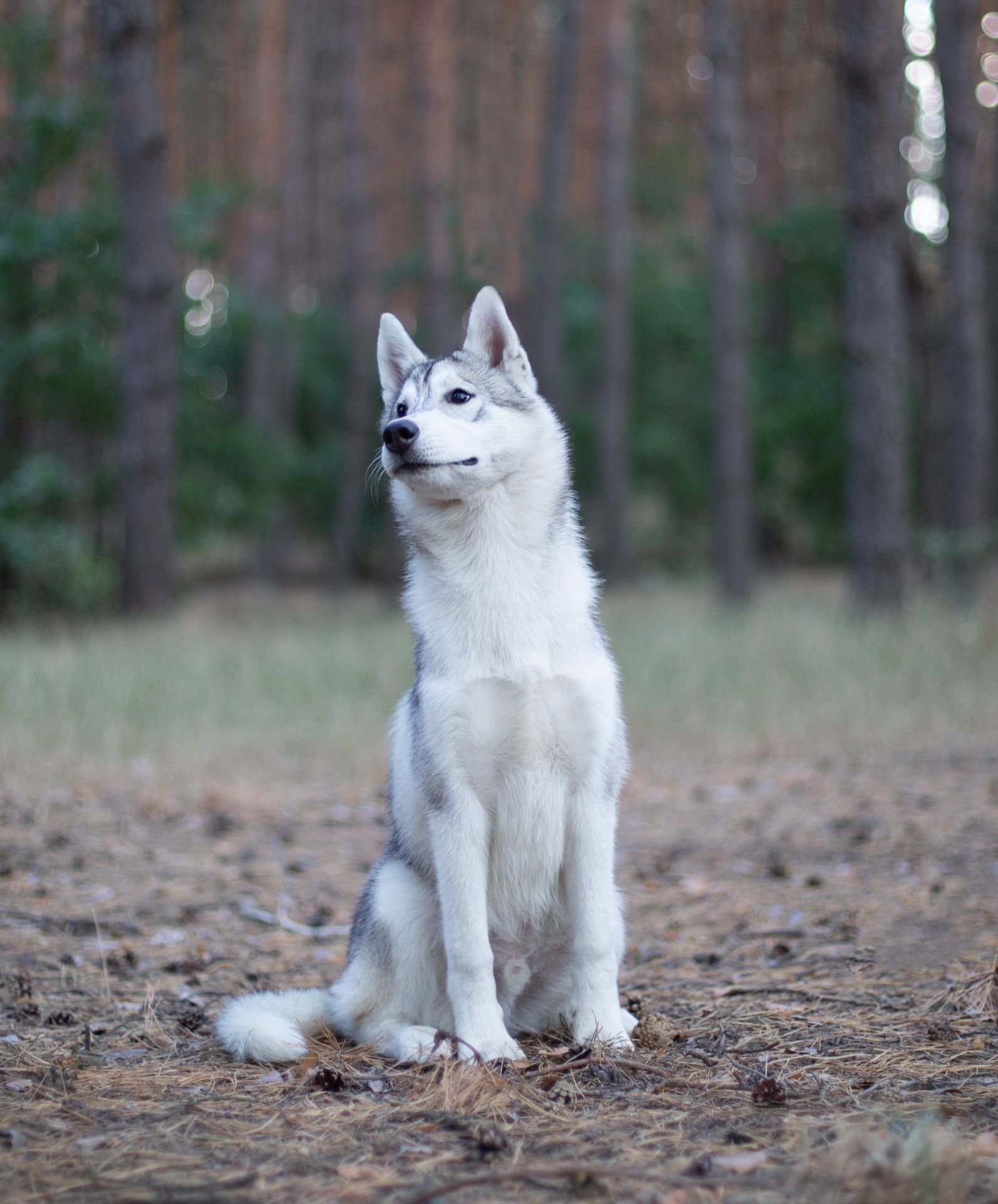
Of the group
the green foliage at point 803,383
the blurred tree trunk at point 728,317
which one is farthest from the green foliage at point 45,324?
the green foliage at point 803,383

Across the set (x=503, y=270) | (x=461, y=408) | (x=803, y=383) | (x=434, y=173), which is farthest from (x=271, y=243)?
(x=461, y=408)

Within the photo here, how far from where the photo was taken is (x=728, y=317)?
45.8ft

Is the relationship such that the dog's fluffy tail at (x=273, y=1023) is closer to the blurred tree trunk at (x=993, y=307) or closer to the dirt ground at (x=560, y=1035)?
the dirt ground at (x=560, y=1035)

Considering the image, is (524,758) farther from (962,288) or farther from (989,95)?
(989,95)

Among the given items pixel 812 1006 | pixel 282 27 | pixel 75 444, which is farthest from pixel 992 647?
pixel 282 27

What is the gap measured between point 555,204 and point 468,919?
51.9 ft

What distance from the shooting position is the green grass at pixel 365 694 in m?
7.16

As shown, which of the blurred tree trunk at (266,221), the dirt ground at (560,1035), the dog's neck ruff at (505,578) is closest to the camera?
the dirt ground at (560,1035)

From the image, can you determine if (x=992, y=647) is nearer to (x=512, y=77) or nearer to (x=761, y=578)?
(x=761, y=578)

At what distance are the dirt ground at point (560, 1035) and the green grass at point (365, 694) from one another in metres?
0.81


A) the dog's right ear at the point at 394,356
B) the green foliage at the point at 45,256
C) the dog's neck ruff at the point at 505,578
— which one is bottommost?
the dog's neck ruff at the point at 505,578

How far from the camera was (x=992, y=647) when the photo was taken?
29.0 ft

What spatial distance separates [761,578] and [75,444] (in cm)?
1162

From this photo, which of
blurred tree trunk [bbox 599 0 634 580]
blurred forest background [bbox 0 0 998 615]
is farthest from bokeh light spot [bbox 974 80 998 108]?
blurred tree trunk [bbox 599 0 634 580]
